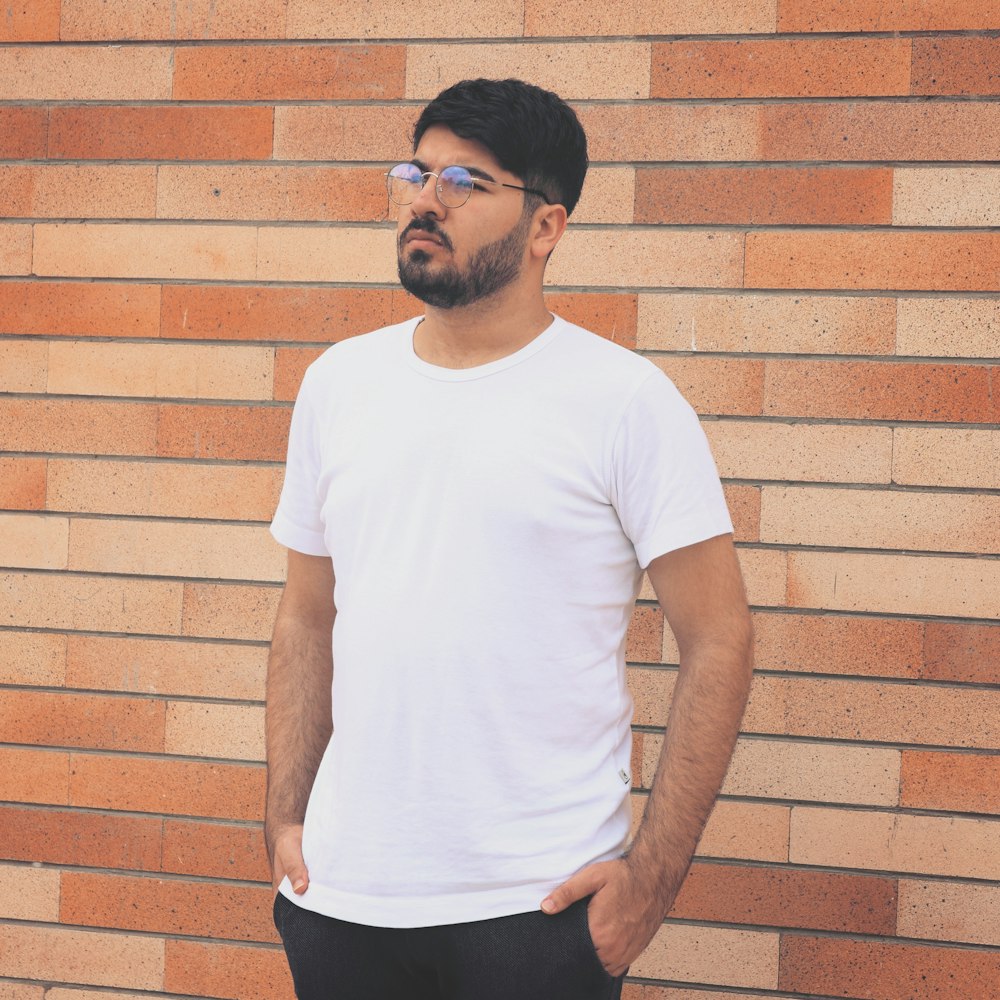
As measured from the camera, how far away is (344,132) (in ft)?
9.76

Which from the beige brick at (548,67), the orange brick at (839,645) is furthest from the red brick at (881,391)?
the beige brick at (548,67)

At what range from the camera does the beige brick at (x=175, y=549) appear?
9.93 ft

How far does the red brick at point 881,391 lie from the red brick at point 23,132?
1848mm

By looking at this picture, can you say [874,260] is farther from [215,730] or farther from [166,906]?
[166,906]

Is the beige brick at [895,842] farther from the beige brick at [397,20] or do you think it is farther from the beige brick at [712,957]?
the beige brick at [397,20]

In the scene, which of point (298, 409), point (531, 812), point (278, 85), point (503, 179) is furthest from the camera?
point (278, 85)

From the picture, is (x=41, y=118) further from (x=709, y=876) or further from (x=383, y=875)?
(x=709, y=876)

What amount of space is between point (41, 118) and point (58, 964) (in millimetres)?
2094

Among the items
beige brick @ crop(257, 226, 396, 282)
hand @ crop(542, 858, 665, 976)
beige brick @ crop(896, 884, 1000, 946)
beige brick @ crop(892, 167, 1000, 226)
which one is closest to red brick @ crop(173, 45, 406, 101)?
beige brick @ crop(257, 226, 396, 282)

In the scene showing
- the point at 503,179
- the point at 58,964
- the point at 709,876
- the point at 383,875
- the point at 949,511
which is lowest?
the point at 58,964

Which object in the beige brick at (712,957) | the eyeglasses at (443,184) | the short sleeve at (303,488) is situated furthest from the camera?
the beige brick at (712,957)

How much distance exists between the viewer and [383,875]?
6.20ft

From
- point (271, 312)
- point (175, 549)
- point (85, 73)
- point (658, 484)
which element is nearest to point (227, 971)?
point (175, 549)

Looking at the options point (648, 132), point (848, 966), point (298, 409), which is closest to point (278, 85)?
point (648, 132)
